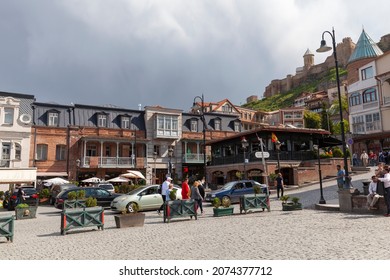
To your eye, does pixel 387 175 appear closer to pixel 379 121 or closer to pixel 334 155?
pixel 334 155

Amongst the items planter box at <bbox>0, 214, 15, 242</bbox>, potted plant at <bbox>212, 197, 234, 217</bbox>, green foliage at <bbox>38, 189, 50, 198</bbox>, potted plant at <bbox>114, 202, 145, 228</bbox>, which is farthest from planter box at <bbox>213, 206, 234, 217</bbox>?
green foliage at <bbox>38, 189, 50, 198</bbox>

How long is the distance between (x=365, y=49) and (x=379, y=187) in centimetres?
4521

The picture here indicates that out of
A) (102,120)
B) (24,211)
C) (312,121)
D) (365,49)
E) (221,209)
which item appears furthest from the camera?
(312,121)

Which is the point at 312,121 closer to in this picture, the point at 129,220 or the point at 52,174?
the point at 52,174

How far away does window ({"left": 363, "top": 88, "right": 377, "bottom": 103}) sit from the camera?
36.7 metres

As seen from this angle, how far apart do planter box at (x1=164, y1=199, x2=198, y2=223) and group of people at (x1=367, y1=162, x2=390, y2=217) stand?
6662 mm

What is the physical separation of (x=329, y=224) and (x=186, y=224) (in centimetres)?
485

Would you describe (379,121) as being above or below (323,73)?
below

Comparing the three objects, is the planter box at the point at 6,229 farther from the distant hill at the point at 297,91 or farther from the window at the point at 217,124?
the distant hill at the point at 297,91

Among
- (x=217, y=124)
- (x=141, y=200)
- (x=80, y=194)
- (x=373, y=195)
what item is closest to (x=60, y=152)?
(x=80, y=194)

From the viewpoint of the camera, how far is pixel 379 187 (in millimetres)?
11578

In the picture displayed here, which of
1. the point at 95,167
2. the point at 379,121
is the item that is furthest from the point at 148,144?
the point at 379,121

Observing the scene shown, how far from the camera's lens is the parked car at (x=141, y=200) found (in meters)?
15.7

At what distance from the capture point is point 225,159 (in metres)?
32.2
